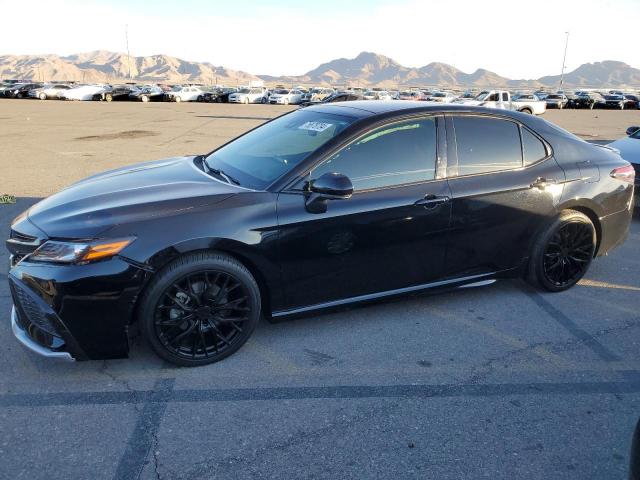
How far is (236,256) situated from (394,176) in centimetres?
125

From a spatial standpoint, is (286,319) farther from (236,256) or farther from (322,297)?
(236,256)

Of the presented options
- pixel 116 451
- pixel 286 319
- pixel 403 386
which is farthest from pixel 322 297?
pixel 116 451

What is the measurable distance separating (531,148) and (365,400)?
255 centimetres

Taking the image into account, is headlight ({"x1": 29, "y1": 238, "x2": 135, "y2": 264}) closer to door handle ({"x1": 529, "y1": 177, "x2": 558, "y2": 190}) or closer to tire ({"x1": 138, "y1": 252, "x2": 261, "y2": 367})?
tire ({"x1": 138, "y1": 252, "x2": 261, "y2": 367})

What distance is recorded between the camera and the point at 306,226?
337cm

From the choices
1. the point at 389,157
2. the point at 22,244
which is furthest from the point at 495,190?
the point at 22,244

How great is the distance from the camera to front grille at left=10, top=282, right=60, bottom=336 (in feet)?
9.73

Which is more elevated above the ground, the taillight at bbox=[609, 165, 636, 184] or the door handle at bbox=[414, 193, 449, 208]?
the taillight at bbox=[609, 165, 636, 184]

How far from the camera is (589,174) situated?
14.5ft

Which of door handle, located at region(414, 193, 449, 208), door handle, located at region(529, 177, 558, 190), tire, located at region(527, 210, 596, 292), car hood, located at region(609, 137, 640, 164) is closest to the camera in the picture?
door handle, located at region(414, 193, 449, 208)

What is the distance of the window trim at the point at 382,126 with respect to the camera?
3.42m

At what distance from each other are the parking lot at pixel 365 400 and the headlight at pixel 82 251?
76 centimetres

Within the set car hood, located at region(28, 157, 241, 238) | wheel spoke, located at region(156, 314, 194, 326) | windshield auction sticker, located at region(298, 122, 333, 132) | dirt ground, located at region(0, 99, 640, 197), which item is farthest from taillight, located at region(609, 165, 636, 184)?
dirt ground, located at region(0, 99, 640, 197)

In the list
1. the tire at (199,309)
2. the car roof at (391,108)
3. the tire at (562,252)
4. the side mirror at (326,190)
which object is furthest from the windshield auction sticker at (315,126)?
the tire at (562,252)
